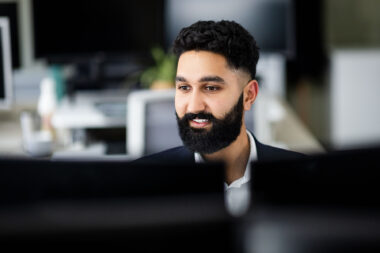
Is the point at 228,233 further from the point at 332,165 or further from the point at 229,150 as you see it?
the point at 229,150

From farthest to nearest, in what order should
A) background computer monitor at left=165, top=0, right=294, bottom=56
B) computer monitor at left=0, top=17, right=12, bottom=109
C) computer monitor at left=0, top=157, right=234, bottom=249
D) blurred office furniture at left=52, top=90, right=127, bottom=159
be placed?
background computer monitor at left=165, top=0, right=294, bottom=56 → blurred office furniture at left=52, top=90, right=127, bottom=159 → computer monitor at left=0, top=17, right=12, bottom=109 → computer monitor at left=0, top=157, right=234, bottom=249

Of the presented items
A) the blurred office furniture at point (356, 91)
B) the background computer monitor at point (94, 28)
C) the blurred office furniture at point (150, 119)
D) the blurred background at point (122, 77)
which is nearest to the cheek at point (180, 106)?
the blurred background at point (122, 77)

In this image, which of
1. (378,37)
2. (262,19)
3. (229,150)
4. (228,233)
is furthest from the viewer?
(378,37)

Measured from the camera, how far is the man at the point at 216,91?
638 mm

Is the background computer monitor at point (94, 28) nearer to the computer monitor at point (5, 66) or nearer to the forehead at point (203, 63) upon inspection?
the computer monitor at point (5, 66)

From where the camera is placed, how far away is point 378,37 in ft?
12.7

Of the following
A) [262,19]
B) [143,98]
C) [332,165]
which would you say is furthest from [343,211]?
[262,19]

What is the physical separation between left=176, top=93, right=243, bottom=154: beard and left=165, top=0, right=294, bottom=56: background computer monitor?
1.77 m

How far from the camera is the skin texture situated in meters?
0.64

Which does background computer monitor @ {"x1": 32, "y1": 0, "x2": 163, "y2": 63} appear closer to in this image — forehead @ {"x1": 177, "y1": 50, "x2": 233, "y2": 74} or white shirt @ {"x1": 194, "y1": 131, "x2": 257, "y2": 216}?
forehead @ {"x1": 177, "y1": 50, "x2": 233, "y2": 74}

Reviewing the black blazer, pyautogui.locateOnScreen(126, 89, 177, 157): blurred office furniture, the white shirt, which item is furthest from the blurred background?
the white shirt

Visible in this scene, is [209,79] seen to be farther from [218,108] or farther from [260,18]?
[260,18]

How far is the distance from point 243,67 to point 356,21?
3.45 m

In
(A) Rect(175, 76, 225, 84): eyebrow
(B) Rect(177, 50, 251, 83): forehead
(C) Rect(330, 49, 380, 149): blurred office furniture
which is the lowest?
(C) Rect(330, 49, 380, 149): blurred office furniture
